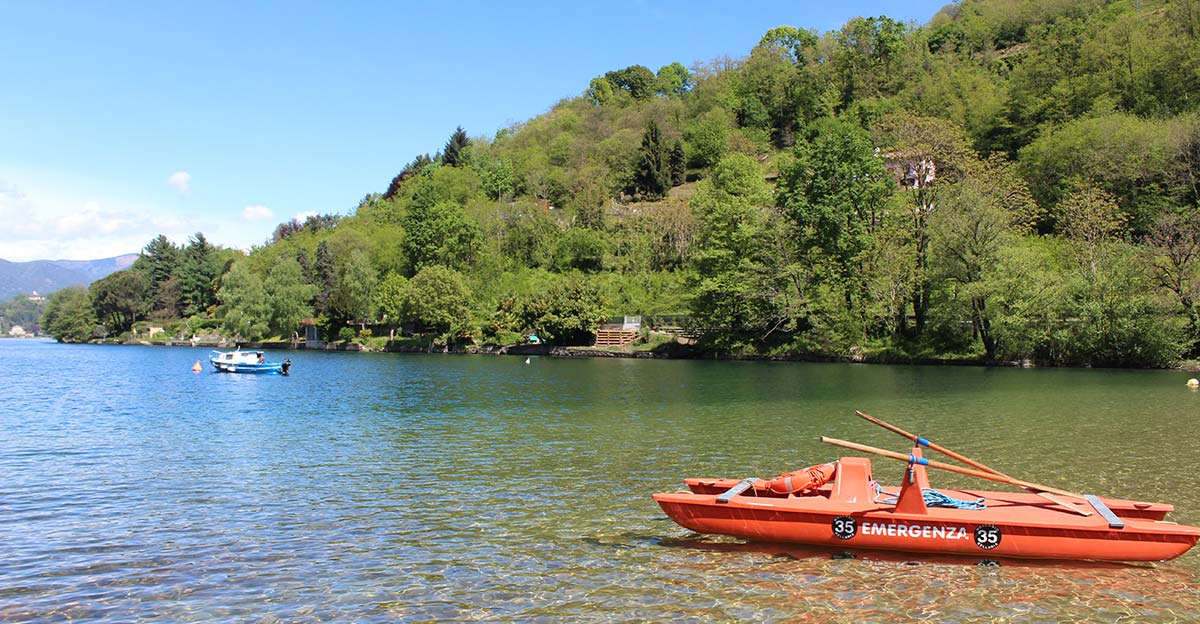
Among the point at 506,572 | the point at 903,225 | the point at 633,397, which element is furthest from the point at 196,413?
the point at 903,225

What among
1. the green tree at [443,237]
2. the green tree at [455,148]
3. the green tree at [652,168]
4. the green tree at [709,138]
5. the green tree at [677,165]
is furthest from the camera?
the green tree at [455,148]

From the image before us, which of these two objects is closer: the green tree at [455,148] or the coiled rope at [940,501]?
the coiled rope at [940,501]

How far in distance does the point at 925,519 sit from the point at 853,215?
56654 mm

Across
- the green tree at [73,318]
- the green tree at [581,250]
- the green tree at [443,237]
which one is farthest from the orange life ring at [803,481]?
the green tree at [73,318]

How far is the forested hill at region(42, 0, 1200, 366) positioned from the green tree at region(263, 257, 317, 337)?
352mm

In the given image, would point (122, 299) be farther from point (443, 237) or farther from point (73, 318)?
point (443, 237)

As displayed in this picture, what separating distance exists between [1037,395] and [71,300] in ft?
582

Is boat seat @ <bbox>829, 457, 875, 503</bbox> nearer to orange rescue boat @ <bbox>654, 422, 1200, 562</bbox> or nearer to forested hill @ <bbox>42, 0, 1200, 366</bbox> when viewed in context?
orange rescue boat @ <bbox>654, 422, 1200, 562</bbox>

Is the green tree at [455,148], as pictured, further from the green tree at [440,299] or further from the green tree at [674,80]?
the green tree at [440,299]

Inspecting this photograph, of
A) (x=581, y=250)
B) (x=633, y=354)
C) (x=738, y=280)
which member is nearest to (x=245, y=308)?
(x=581, y=250)

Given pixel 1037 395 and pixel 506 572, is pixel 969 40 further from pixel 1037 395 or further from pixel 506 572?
pixel 506 572

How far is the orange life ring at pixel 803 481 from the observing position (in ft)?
42.8

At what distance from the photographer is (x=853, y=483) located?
1274 centimetres

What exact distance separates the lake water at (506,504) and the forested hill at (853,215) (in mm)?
20880
